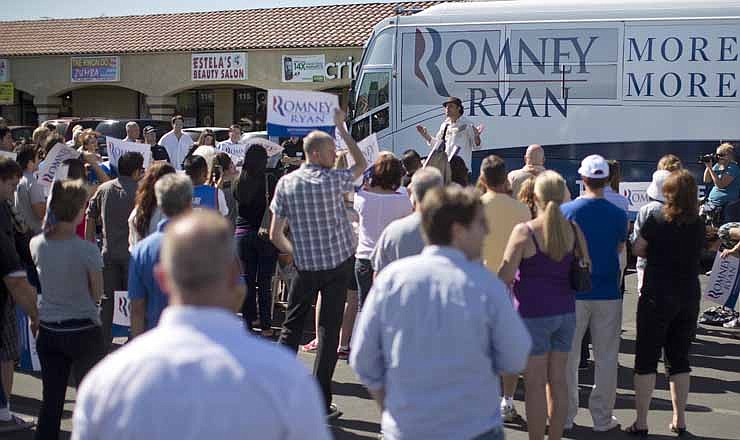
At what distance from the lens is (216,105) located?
115 ft

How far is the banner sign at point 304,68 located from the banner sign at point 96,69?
691 cm

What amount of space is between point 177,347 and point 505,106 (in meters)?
13.8

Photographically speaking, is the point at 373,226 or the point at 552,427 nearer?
the point at 552,427

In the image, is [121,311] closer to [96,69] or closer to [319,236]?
[319,236]

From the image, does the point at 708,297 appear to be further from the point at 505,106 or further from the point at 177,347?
the point at 177,347

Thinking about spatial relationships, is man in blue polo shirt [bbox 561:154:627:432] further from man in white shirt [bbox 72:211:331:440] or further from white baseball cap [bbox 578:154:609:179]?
man in white shirt [bbox 72:211:331:440]

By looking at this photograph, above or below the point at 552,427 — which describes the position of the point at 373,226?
above

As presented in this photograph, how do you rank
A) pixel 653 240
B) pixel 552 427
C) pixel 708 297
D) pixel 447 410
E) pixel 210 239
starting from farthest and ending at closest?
pixel 708 297, pixel 653 240, pixel 552 427, pixel 447 410, pixel 210 239

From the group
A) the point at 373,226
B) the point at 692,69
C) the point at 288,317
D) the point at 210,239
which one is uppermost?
the point at 692,69

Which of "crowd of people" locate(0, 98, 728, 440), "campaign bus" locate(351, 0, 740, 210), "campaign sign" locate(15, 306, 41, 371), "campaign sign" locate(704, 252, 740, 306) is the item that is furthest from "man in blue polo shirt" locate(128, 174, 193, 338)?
"campaign bus" locate(351, 0, 740, 210)

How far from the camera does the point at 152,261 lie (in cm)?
516

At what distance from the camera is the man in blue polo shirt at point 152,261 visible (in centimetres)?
515

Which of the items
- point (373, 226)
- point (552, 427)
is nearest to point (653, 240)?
point (552, 427)

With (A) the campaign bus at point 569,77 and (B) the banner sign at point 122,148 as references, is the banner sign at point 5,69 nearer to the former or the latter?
(A) the campaign bus at point 569,77
